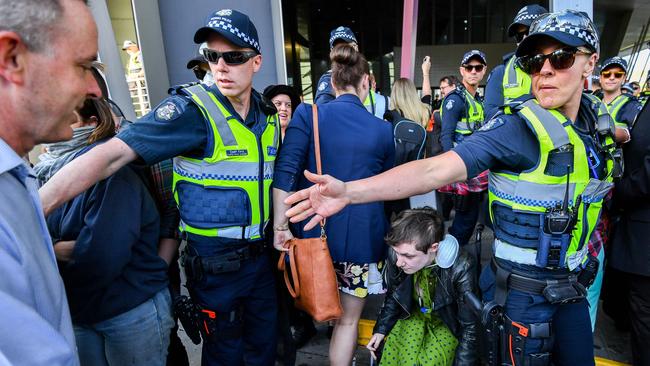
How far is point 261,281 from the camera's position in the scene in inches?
79.8

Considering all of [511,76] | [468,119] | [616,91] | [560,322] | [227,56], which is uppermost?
[227,56]

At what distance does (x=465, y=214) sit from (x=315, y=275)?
257cm

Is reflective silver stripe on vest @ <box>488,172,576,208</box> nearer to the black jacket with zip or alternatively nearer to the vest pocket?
the black jacket with zip

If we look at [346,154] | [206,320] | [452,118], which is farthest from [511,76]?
[206,320]

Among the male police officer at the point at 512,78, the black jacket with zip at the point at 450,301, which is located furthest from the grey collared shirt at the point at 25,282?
the male police officer at the point at 512,78

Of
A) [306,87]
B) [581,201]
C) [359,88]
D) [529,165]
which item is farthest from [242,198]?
[306,87]

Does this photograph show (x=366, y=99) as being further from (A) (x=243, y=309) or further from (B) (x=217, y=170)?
(A) (x=243, y=309)

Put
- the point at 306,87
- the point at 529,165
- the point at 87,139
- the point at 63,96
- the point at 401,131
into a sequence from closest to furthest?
the point at 63,96 < the point at 529,165 < the point at 87,139 < the point at 401,131 < the point at 306,87

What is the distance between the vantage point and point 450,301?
209 cm

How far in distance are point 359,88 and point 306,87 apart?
13.6 metres

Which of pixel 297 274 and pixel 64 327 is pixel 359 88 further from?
pixel 64 327

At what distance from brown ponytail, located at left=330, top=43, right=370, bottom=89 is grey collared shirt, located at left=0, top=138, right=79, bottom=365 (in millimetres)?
1725

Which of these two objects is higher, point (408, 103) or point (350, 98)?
point (350, 98)

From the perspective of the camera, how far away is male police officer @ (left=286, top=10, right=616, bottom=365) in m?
1.39
